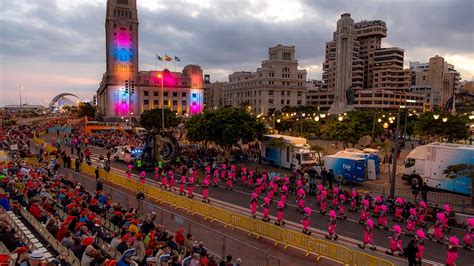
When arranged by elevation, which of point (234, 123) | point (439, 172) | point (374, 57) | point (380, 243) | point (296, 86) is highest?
point (374, 57)

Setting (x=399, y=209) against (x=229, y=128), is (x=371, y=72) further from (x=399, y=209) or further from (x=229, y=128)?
(x=399, y=209)

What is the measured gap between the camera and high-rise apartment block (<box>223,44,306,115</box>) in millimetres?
128000

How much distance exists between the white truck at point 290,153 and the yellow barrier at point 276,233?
50.8 ft

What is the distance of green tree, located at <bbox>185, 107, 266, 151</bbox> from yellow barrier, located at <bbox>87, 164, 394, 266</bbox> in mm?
13830

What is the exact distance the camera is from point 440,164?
2634 cm

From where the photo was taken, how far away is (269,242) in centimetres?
1594

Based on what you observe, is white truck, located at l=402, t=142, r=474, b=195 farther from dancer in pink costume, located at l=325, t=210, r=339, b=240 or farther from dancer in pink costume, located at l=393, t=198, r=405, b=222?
dancer in pink costume, located at l=325, t=210, r=339, b=240

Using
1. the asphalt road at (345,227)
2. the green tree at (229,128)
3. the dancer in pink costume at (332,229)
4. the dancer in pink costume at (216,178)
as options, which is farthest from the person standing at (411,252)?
the green tree at (229,128)

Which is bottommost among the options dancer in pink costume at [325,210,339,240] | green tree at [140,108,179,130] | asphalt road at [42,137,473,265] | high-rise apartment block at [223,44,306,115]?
asphalt road at [42,137,473,265]

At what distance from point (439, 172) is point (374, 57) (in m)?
130

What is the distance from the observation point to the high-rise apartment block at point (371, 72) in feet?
402

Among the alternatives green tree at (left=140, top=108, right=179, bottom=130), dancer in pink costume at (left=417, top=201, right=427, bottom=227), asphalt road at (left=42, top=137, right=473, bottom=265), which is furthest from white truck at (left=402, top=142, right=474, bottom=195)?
green tree at (left=140, top=108, right=179, bottom=130)

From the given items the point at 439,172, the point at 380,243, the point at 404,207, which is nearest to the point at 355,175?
the point at 439,172

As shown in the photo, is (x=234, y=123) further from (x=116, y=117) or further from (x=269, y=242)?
(x=116, y=117)
